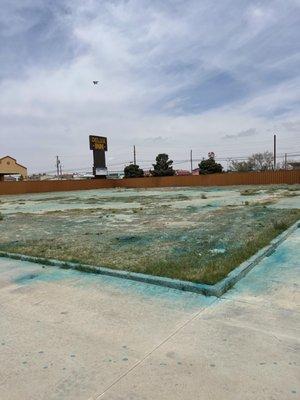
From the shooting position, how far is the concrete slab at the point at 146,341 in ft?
9.53

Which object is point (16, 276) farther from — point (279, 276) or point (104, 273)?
point (279, 276)

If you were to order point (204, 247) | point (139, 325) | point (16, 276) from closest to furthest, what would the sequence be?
point (139, 325) → point (16, 276) → point (204, 247)

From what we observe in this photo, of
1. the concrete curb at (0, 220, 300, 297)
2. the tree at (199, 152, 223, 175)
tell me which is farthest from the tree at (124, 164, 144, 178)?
the concrete curb at (0, 220, 300, 297)

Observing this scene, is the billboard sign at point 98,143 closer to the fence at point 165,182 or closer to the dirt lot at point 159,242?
the fence at point 165,182

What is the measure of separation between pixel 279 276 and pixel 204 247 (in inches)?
81.2

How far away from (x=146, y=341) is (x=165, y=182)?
47367 mm

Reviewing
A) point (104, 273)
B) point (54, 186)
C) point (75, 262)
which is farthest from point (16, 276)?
point (54, 186)

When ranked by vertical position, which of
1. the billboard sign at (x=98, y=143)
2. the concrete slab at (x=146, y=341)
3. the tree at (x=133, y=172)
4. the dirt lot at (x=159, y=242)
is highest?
the billboard sign at (x=98, y=143)

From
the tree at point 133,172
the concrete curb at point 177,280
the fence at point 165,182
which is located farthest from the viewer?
the tree at point 133,172

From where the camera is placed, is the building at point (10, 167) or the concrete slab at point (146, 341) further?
the building at point (10, 167)

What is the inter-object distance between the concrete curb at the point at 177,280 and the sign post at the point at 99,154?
146 ft

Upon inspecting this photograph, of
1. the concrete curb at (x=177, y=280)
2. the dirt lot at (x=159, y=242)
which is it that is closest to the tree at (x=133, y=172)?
the dirt lot at (x=159, y=242)

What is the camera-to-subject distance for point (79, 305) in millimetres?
4629

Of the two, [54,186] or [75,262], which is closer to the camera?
[75,262]
